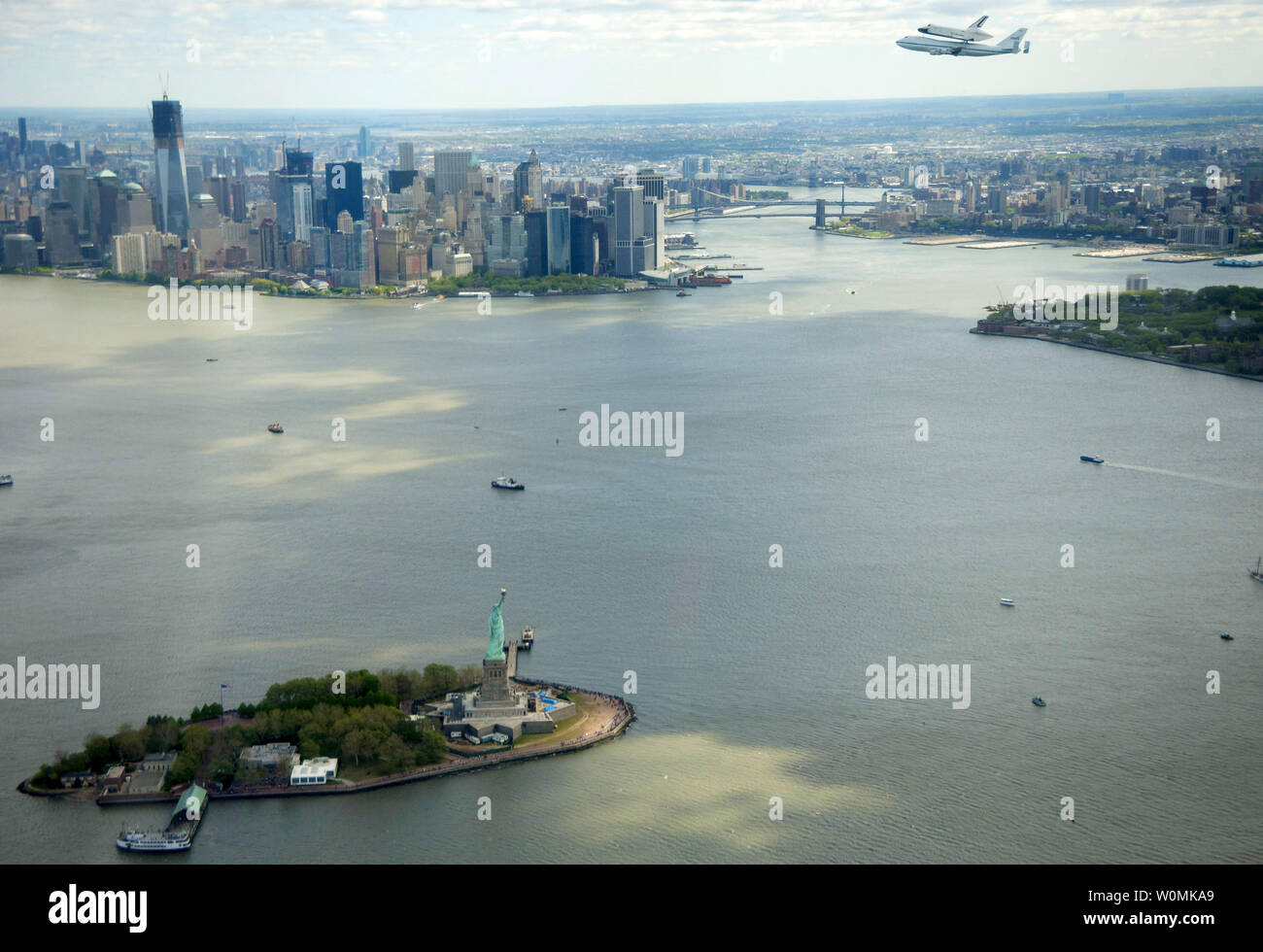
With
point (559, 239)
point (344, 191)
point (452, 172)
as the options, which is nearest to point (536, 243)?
point (559, 239)

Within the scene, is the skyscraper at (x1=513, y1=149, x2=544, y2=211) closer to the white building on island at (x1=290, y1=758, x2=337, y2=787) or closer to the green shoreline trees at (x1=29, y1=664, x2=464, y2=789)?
the green shoreline trees at (x1=29, y1=664, x2=464, y2=789)

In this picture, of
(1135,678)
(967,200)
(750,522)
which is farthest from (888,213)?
(1135,678)

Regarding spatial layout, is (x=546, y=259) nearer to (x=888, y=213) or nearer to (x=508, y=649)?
(x=888, y=213)

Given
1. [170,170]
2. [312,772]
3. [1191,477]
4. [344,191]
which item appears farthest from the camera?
[170,170]

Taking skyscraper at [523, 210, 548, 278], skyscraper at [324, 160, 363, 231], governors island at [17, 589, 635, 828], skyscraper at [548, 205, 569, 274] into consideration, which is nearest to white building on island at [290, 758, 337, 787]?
governors island at [17, 589, 635, 828]

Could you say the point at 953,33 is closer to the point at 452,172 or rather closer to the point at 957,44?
the point at 957,44

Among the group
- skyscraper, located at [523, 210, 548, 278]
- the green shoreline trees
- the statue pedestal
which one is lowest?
the green shoreline trees
